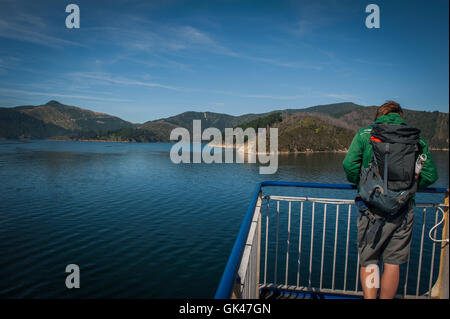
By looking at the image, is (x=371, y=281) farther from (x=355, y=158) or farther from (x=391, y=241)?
(x=355, y=158)

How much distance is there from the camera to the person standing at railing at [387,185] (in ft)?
7.87

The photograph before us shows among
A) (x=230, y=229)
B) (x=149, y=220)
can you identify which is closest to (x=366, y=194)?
(x=230, y=229)

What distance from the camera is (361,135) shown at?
2643 millimetres

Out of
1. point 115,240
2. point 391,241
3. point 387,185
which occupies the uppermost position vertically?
point 387,185

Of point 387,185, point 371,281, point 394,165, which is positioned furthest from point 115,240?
point 394,165

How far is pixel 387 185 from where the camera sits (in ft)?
8.00

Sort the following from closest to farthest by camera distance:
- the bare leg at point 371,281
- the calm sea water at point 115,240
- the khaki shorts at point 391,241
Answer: the khaki shorts at point 391,241, the bare leg at point 371,281, the calm sea water at point 115,240

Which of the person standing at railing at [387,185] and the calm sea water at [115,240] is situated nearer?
the person standing at railing at [387,185]

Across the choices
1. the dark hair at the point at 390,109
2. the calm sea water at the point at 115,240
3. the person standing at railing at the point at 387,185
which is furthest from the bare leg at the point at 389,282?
the calm sea water at the point at 115,240

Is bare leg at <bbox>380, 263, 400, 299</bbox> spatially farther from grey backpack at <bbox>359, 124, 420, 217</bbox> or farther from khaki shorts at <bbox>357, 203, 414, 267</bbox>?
grey backpack at <bbox>359, 124, 420, 217</bbox>

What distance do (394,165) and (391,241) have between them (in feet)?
2.46

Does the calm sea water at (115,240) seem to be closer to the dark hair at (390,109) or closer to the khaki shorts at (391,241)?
the khaki shorts at (391,241)

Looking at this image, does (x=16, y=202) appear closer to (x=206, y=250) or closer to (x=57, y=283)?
(x=57, y=283)
